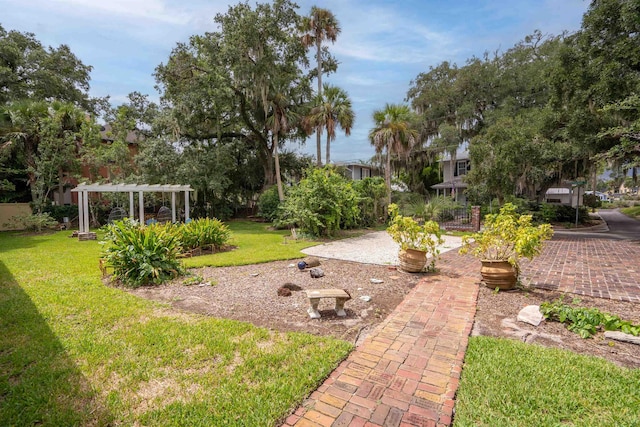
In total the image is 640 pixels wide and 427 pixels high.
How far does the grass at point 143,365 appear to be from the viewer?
7.86ft

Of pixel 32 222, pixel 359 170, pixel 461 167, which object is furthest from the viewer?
pixel 359 170

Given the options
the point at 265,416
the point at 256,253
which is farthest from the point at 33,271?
the point at 265,416

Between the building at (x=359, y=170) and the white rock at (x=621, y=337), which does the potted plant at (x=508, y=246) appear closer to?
the white rock at (x=621, y=337)

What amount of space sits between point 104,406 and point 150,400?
33 centimetres

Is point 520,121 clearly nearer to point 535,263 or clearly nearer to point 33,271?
point 535,263

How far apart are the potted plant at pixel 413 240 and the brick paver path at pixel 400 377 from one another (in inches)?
84.5

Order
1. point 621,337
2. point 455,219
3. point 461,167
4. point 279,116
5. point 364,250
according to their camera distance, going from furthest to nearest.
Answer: point 461,167 → point 279,116 → point 455,219 → point 364,250 → point 621,337

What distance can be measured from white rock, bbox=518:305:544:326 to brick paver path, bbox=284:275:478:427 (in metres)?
0.60

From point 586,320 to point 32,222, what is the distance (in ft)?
64.0

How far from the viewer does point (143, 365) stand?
3.05 meters

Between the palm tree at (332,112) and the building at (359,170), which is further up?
the palm tree at (332,112)

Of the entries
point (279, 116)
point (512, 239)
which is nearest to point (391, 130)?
point (279, 116)

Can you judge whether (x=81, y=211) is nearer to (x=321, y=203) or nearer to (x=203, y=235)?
(x=203, y=235)

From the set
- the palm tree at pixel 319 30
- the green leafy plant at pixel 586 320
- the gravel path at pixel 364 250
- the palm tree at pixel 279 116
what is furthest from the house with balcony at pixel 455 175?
the green leafy plant at pixel 586 320
